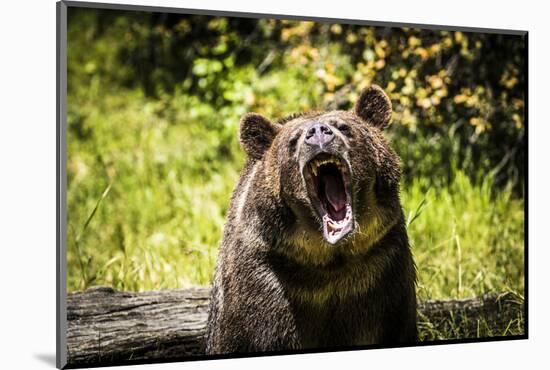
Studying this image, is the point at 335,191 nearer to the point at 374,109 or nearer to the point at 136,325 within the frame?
the point at 374,109

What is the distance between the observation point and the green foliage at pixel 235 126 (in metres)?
7.16

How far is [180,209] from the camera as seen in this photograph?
7988 millimetres

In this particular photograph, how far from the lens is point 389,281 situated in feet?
18.2

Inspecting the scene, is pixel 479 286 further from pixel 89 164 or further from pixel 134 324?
pixel 89 164

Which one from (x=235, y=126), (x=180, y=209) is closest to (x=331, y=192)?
(x=180, y=209)

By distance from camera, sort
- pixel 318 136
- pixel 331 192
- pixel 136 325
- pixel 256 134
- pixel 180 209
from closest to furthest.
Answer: pixel 318 136 → pixel 331 192 → pixel 256 134 → pixel 136 325 → pixel 180 209

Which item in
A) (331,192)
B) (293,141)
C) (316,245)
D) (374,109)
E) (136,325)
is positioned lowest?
(136,325)

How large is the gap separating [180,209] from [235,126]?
0.87 meters

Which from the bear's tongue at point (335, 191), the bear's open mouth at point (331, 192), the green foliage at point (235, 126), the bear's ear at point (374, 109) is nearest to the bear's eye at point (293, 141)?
the bear's open mouth at point (331, 192)

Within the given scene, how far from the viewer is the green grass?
272 inches

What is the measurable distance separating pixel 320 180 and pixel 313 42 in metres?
2.76

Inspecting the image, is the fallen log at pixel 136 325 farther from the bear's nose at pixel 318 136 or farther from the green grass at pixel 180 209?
the bear's nose at pixel 318 136

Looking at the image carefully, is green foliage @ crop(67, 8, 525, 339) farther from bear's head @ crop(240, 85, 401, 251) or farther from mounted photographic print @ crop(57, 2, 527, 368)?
bear's head @ crop(240, 85, 401, 251)

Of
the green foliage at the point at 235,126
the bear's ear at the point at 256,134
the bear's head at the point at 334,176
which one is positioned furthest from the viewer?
the green foliage at the point at 235,126
